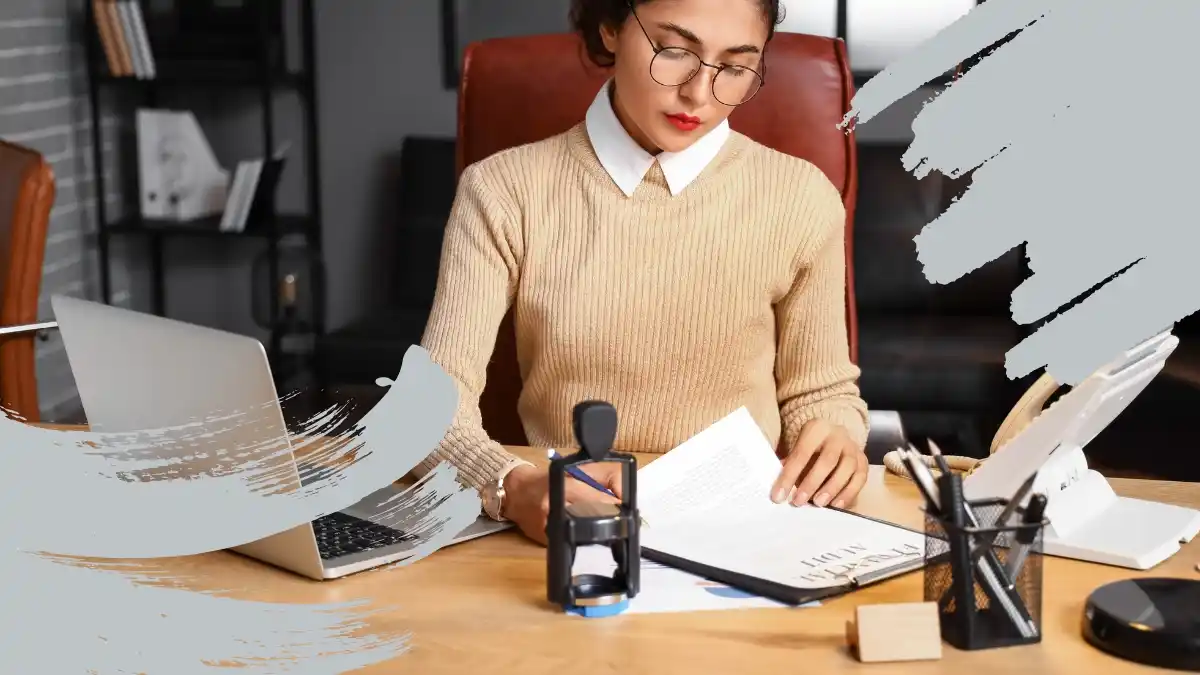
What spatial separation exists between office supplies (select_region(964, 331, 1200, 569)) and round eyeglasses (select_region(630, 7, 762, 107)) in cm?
51

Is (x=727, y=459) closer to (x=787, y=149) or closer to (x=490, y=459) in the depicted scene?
(x=490, y=459)

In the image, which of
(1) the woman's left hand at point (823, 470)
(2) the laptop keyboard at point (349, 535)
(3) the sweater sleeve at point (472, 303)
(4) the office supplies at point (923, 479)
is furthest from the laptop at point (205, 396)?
(4) the office supplies at point (923, 479)

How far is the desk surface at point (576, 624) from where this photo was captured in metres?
0.88

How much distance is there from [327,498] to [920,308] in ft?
8.69

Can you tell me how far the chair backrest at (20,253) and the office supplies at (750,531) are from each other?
2.90 ft

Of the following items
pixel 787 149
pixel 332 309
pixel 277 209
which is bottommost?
pixel 332 309

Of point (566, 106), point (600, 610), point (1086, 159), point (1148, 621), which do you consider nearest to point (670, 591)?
point (600, 610)

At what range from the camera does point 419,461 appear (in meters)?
1.23

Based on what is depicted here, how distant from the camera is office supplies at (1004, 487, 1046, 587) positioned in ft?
2.98

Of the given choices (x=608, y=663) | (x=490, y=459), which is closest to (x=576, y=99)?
(x=490, y=459)

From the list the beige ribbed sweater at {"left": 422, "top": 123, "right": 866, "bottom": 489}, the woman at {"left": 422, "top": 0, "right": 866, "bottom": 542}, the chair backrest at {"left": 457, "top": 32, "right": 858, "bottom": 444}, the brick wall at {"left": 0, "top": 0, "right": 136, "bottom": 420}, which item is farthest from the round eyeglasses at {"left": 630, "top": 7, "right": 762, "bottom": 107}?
the brick wall at {"left": 0, "top": 0, "right": 136, "bottom": 420}

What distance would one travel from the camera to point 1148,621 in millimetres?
886

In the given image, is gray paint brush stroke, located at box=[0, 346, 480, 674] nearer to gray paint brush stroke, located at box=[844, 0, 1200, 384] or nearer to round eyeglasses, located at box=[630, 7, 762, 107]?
round eyeglasses, located at box=[630, 7, 762, 107]

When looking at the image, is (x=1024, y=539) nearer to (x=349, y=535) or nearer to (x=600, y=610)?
(x=600, y=610)
